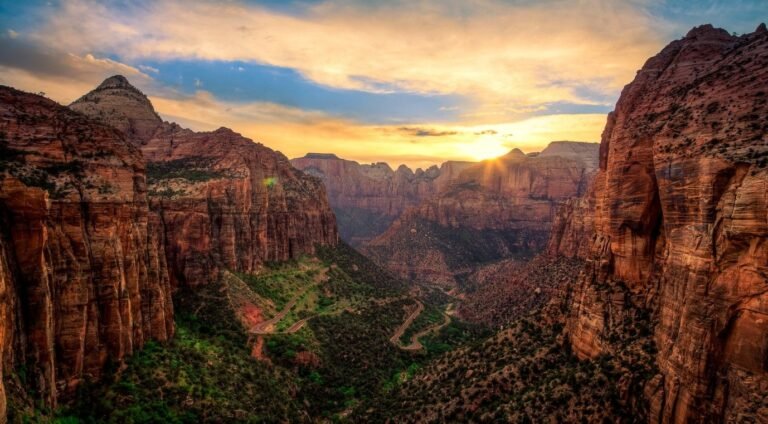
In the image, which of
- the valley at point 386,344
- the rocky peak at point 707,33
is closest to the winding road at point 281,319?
the valley at point 386,344

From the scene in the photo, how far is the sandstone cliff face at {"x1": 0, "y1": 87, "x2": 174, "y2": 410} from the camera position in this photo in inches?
1508

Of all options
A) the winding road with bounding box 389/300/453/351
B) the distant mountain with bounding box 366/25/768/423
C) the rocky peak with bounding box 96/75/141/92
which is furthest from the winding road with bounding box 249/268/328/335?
the rocky peak with bounding box 96/75/141/92

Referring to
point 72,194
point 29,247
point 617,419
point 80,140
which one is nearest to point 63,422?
point 29,247

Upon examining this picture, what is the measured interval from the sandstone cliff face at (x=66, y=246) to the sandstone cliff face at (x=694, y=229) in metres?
47.3

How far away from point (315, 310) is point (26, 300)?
6143 centimetres

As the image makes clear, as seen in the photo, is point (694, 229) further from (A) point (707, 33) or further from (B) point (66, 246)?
(B) point (66, 246)

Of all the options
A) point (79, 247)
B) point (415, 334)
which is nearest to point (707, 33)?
point (79, 247)

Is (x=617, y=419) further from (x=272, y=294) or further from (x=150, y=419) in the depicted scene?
(x=272, y=294)

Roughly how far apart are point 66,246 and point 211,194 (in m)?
47.9

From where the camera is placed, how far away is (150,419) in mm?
48438

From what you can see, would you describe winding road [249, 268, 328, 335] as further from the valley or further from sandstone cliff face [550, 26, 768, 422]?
sandstone cliff face [550, 26, 768, 422]

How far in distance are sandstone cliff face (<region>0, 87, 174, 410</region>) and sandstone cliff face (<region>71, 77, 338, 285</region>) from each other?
2356 centimetres

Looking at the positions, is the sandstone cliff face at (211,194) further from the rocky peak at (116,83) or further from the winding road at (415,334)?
the winding road at (415,334)

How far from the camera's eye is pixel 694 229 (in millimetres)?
32531
